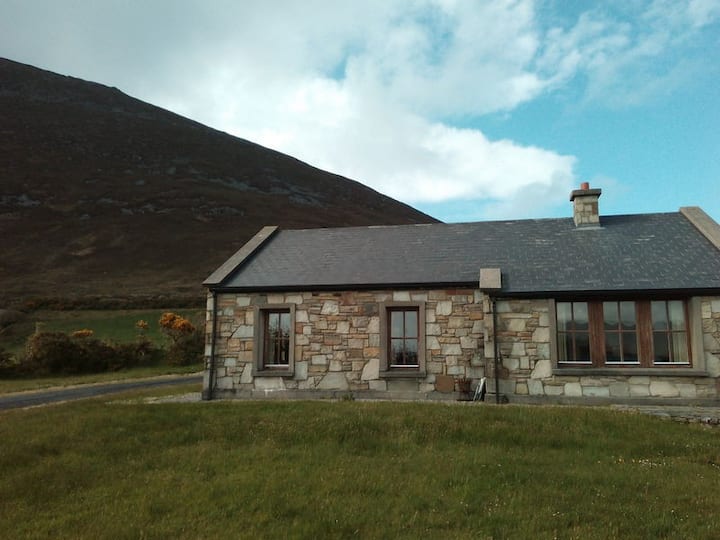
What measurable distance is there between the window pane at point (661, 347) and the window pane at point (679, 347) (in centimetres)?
15

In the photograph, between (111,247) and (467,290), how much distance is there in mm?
53111

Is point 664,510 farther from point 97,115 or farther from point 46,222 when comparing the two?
point 97,115

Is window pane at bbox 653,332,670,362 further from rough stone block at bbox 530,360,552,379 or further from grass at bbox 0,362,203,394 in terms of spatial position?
grass at bbox 0,362,203,394

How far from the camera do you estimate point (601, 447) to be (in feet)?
27.0

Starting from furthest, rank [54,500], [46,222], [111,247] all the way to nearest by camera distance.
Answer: [46,222] < [111,247] < [54,500]

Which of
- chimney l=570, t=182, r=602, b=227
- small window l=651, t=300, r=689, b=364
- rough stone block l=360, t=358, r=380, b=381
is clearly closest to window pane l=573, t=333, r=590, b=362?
small window l=651, t=300, r=689, b=364

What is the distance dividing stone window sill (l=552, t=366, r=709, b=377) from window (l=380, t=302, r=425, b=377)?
3.33 m

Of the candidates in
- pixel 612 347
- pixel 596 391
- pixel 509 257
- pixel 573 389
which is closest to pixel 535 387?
pixel 573 389

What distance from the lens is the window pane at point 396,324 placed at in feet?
45.2

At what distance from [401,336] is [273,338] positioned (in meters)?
3.49

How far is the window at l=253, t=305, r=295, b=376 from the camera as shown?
1419cm

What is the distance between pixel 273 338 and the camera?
14.5 m

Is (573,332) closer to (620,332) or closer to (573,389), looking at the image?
(620,332)

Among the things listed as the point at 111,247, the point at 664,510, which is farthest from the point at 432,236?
the point at 111,247
